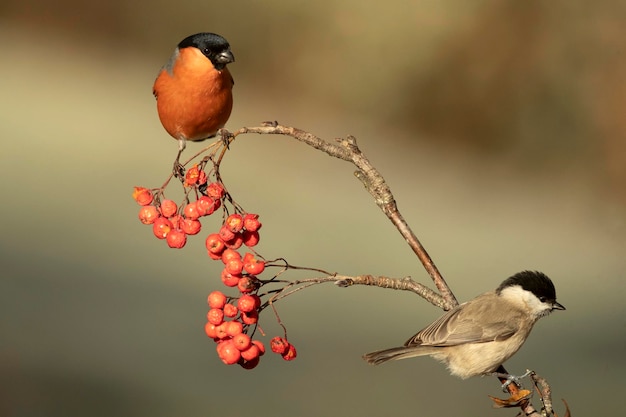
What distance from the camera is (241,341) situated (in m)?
1.86

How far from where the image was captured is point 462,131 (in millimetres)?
7418

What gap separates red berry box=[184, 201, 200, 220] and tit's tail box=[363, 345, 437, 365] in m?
0.52

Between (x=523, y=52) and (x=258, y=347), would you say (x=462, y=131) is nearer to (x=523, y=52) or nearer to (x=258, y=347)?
(x=523, y=52)

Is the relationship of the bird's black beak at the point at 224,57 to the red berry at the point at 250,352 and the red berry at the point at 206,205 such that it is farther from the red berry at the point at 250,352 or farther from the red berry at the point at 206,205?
the red berry at the point at 250,352

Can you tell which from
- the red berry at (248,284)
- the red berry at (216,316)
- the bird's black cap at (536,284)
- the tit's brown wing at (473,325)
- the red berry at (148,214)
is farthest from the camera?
the bird's black cap at (536,284)

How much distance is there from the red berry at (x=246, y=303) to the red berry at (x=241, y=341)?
0.21 feet

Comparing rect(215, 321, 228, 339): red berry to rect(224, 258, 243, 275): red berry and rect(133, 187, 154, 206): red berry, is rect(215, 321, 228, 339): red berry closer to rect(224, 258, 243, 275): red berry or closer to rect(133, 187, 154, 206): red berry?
rect(224, 258, 243, 275): red berry

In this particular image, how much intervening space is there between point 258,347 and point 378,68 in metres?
5.65

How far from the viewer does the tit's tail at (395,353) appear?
2.21m

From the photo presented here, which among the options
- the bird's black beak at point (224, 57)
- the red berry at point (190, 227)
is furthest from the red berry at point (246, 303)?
the bird's black beak at point (224, 57)

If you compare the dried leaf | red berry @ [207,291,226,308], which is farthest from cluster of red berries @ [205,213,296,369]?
the dried leaf

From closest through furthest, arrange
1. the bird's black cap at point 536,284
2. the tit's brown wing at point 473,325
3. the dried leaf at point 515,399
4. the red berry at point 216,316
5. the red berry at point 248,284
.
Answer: the dried leaf at point 515,399
the red berry at point 248,284
the red berry at point 216,316
the tit's brown wing at point 473,325
the bird's black cap at point 536,284

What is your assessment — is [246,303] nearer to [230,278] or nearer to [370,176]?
[230,278]

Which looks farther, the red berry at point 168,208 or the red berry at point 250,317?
the red berry at point 168,208
